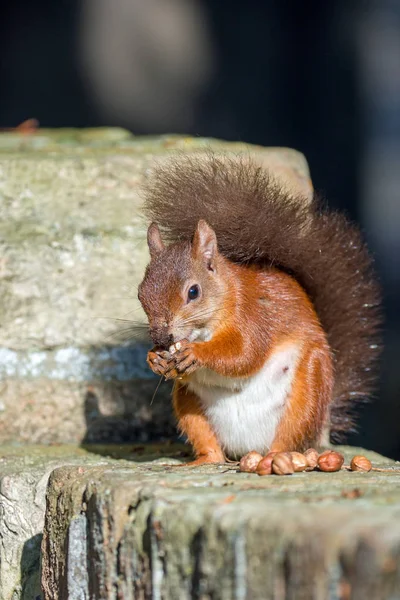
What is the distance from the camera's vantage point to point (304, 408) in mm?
2025

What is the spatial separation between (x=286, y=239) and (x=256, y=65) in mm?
4126

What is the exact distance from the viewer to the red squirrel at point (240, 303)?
196cm

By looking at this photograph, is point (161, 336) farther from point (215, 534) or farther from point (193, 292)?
point (215, 534)

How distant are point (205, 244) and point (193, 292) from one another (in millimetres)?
108

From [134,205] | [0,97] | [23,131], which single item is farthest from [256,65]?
[134,205]

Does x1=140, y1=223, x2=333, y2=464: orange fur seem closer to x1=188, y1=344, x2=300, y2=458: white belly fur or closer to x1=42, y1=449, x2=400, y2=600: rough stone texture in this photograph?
x1=188, y1=344, x2=300, y2=458: white belly fur

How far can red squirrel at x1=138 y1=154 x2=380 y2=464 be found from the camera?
6.44 ft

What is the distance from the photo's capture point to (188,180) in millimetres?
2119

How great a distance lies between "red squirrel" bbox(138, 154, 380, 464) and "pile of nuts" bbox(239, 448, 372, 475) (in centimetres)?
22

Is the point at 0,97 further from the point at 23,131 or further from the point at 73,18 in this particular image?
the point at 23,131

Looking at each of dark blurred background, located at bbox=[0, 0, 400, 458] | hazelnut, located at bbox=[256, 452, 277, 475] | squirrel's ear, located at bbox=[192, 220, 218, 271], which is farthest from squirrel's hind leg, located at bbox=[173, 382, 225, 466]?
dark blurred background, located at bbox=[0, 0, 400, 458]

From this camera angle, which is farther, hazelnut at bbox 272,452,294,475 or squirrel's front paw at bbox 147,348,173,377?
squirrel's front paw at bbox 147,348,173,377

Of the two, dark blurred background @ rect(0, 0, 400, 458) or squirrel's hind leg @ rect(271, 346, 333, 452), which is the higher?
dark blurred background @ rect(0, 0, 400, 458)

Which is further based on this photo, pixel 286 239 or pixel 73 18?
pixel 73 18
